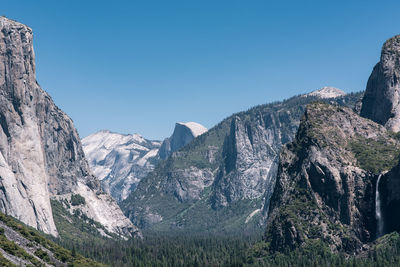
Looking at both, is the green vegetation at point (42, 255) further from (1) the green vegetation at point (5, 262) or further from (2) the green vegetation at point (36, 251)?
(1) the green vegetation at point (5, 262)

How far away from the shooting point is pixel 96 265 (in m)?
171

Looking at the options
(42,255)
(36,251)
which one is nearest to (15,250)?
(36,251)

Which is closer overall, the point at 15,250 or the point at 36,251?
the point at 15,250

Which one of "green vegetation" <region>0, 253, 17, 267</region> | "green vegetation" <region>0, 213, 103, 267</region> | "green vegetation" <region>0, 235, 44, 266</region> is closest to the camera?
"green vegetation" <region>0, 253, 17, 267</region>

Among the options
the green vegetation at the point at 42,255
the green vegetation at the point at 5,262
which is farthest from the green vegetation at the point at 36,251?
the green vegetation at the point at 5,262

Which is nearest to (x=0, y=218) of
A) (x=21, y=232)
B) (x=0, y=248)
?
(x=21, y=232)

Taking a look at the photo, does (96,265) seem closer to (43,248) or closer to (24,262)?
(43,248)

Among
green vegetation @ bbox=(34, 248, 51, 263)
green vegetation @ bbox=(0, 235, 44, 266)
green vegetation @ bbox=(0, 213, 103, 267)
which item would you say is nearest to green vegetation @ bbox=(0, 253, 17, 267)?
green vegetation @ bbox=(0, 235, 44, 266)

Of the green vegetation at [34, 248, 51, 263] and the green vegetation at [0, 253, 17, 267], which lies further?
the green vegetation at [34, 248, 51, 263]

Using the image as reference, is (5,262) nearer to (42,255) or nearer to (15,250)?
(15,250)

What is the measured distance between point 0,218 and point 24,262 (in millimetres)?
28964

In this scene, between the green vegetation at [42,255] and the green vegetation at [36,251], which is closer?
the green vegetation at [36,251]

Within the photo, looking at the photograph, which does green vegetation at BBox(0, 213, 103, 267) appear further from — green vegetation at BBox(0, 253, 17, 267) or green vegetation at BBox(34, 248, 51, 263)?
green vegetation at BBox(0, 253, 17, 267)

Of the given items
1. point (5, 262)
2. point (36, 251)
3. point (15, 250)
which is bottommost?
point (5, 262)
